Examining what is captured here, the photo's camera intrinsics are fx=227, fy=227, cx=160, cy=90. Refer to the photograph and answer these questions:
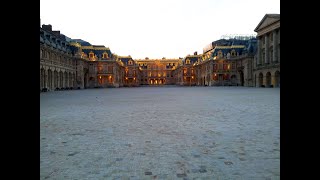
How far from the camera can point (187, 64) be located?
10431cm

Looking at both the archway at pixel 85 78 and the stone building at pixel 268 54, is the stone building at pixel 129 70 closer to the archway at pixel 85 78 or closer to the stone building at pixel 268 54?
the archway at pixel 85 78

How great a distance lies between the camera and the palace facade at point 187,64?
49600 millimetres

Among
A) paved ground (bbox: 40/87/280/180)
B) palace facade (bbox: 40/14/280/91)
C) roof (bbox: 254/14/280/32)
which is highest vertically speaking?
roof (bbox: 254/14/280/32)

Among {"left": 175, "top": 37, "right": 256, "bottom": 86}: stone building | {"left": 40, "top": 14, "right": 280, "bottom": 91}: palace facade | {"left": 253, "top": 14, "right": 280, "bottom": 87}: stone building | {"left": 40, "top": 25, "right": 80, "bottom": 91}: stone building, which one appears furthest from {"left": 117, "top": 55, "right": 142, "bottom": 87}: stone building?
{"left": 253, "top": 14, "right": 280, "bottom": 87}: stone building

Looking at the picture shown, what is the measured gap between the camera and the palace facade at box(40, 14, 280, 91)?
1953 inches

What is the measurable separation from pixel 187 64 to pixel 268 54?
5101cm

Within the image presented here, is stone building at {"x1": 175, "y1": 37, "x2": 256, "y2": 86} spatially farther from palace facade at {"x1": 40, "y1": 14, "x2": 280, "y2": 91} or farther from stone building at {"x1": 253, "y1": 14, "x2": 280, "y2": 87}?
stone building at {"x1": 253, "y1": 14, "x2": 280, "y2": 87}

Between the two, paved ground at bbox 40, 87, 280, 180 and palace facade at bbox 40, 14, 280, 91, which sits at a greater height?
palace facade at bbox 40, 14, 280, 91

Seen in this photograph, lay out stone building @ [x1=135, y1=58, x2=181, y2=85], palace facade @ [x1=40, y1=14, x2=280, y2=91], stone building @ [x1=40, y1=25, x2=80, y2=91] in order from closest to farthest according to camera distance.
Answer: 1. stone building @ [x1=40, y1=25, x2=80, y2=91]
2. palace facade @ [x1=40, y1=14, x2=280, y2=91]
3. stone building @ [x1=135, y1=58, x2=181, y2=85]

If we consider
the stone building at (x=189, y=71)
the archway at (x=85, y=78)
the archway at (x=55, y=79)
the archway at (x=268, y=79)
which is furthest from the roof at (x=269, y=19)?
the archway at (x=85, y=78)

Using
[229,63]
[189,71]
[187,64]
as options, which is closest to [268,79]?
[229,63]

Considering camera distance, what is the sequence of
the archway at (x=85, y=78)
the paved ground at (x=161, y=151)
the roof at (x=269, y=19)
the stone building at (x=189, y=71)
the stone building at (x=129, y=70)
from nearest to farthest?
1. the paved ground at (x=161, y=151)
2. the roof at (x=269, y=19)
3. the archway at (x=85, y=78)
4. the stone building at (x=129, y=70)
5. the stone building at (x=189, y=71)
